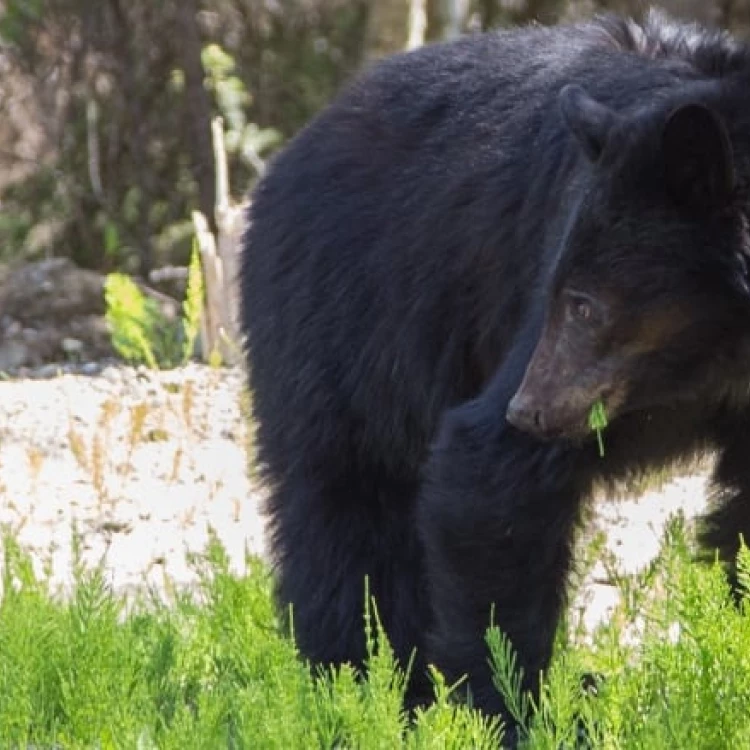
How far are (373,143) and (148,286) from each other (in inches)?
255

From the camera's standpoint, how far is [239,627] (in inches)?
200

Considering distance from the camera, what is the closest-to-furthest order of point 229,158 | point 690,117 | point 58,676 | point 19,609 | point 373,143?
point 690,117 → point 58,676 → point 19,609 → point 373,143 → point 229,158

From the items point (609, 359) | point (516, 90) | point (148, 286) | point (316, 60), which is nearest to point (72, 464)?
point (516, 90)

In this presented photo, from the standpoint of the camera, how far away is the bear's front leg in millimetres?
4543

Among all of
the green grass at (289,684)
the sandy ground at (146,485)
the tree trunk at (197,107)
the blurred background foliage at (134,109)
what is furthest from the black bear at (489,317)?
the blurred background foliage at (134,109)

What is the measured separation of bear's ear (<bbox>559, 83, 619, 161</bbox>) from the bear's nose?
0.53 metres

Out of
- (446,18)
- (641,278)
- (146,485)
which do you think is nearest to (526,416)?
(641,278)

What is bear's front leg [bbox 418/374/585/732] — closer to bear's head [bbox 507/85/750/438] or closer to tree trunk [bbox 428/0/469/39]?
bear's head [bbox 507/85/750/438]

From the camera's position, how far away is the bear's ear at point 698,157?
4.11 metres

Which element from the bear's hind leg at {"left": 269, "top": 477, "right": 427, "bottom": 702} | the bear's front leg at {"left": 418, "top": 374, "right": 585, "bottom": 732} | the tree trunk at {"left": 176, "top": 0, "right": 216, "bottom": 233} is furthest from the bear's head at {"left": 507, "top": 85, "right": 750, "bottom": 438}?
the tree trunk at {"left": 176, "top": 0, "right": 216, "bottom": 233}

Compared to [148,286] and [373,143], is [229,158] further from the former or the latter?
[373,143]

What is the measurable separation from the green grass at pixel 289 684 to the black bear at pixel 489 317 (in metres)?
0.22

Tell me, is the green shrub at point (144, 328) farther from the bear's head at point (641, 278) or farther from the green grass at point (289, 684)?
the bear's head at point (641, 278)

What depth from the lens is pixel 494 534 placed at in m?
4.62
